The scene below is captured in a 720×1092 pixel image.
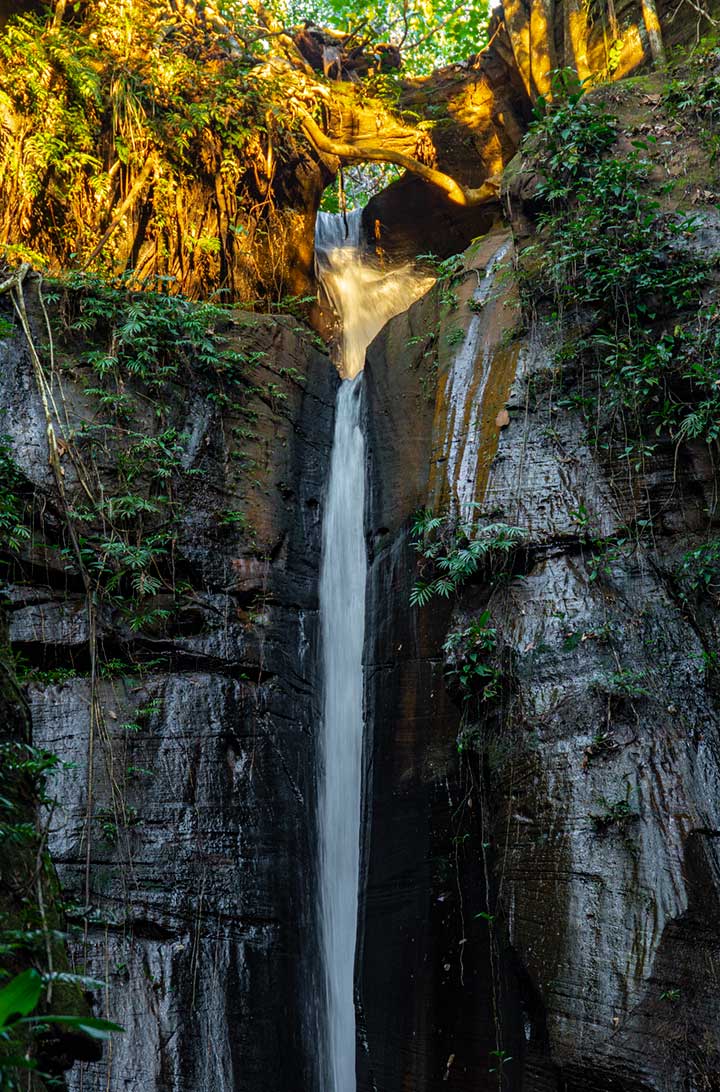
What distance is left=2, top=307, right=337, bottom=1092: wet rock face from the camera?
5637 mm

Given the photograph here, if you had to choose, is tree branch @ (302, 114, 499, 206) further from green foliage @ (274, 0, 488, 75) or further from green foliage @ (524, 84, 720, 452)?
green foliage @ (524, 84, 720, 452)

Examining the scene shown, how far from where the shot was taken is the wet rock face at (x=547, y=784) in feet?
15.0

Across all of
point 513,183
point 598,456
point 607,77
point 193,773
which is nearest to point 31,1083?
point 193,773

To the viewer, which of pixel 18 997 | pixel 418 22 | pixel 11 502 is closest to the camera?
pixel 18 997

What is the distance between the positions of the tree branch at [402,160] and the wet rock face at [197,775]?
17.4 ft

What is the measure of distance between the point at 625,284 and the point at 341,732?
4721mm

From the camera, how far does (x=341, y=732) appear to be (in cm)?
753

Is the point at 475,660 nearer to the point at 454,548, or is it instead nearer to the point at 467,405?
the point at 454,548

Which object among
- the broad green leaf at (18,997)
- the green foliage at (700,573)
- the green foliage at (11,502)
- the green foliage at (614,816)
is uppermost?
the green foliage at (11,502)

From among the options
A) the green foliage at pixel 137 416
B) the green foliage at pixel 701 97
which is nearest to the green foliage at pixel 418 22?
the green foliage at pixel 701 97

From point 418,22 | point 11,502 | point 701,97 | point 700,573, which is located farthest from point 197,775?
point 418,22

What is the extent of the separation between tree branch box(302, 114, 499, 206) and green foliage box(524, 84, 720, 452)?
382 centimetres

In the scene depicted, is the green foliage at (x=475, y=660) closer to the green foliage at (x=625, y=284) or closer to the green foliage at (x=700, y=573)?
the green foliage at (x=700, y=573)

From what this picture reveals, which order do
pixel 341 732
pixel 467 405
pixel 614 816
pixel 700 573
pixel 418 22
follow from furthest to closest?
pixel 418 22, pixel 341 732, pixel 467 405, pixel 700 573, pixel 614 816
